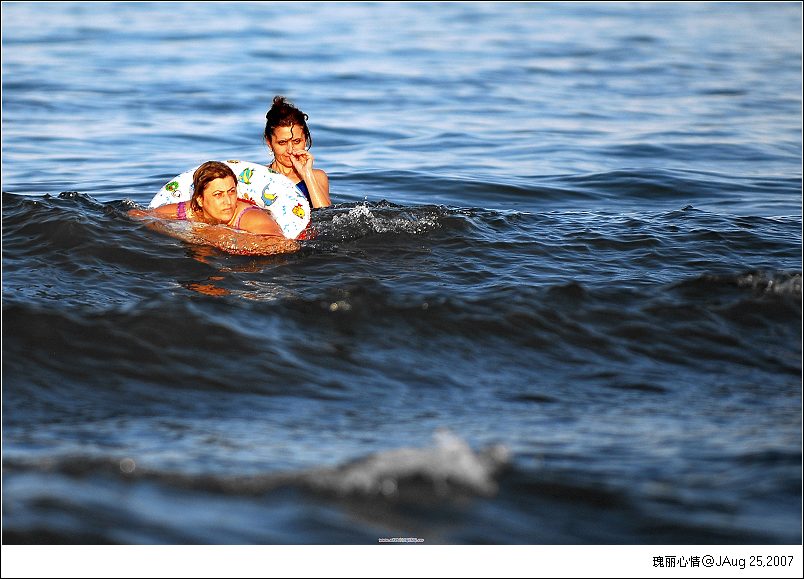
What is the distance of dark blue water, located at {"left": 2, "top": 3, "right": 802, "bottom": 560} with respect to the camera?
387cm

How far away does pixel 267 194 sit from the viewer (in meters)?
7.41

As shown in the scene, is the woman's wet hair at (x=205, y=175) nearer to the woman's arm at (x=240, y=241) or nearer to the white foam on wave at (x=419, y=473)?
the woman's arm at (x=240, y=241)

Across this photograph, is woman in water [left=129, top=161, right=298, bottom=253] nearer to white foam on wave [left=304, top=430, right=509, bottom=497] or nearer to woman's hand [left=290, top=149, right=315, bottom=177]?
woman's hand [left=290, top=149, right=315, bottom=177]

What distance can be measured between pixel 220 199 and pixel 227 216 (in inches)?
5.5

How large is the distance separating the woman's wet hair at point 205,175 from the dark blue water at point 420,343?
357 mm

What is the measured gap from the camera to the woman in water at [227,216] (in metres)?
6.92

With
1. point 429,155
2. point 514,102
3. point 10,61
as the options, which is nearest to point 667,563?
point 429,155

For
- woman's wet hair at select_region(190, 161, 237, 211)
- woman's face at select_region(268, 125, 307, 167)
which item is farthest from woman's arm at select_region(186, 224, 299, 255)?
woman's face at select_region(268, 125, 307, 167)

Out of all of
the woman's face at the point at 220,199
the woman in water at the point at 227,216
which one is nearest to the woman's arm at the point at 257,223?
the woman in water at the point at 227,216

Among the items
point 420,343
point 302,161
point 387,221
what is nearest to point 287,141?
point 302,161

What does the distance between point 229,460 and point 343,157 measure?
745 centimetres

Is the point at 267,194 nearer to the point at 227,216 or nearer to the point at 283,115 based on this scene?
the point at 227,216

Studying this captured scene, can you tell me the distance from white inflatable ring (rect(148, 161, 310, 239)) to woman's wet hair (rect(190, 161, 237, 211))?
1.26ft

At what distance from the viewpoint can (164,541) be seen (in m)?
3.63
